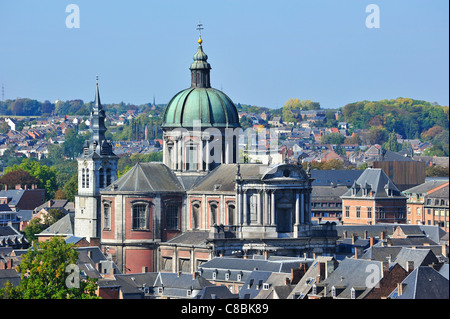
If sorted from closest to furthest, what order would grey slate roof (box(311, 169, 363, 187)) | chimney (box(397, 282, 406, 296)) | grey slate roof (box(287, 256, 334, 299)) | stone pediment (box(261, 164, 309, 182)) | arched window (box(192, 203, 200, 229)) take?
chimney (box(397, 282, 406, 296)) → grey slate roof (box(287, 256, 334, 299)) → stone pediment (box(261, 164, 309, 182)) → arched window (box(192, 203, 200, 229)) → grey slate roof (box(311, 169, 363, 187))

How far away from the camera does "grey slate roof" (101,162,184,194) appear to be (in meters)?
90.7

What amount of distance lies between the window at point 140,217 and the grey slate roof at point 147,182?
103 centimetres

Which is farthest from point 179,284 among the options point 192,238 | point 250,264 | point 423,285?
point 423,285

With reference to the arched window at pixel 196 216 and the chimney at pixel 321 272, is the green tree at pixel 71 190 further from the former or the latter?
Result: the chimney at pixel 321 272

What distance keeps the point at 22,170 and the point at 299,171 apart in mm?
103673

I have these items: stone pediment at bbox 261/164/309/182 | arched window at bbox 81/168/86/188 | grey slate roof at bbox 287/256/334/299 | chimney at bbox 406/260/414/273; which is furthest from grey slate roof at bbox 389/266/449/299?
arched window at bbox 81/168/86/188

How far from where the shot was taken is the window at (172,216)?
90.7m

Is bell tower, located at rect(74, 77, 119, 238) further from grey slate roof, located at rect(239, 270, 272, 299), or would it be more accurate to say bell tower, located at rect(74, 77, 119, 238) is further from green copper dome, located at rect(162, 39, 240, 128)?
grey slate roof, located at rect(239, 270, 272, 299)

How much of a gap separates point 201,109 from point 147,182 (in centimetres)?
647

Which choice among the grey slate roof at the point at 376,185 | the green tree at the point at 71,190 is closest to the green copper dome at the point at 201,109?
the grey slate roof at the point at 376,185

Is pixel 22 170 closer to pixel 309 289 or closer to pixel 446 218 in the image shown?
pixel 446 218

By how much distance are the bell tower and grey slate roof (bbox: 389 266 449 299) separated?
1631 inches

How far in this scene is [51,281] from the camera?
66.2m
